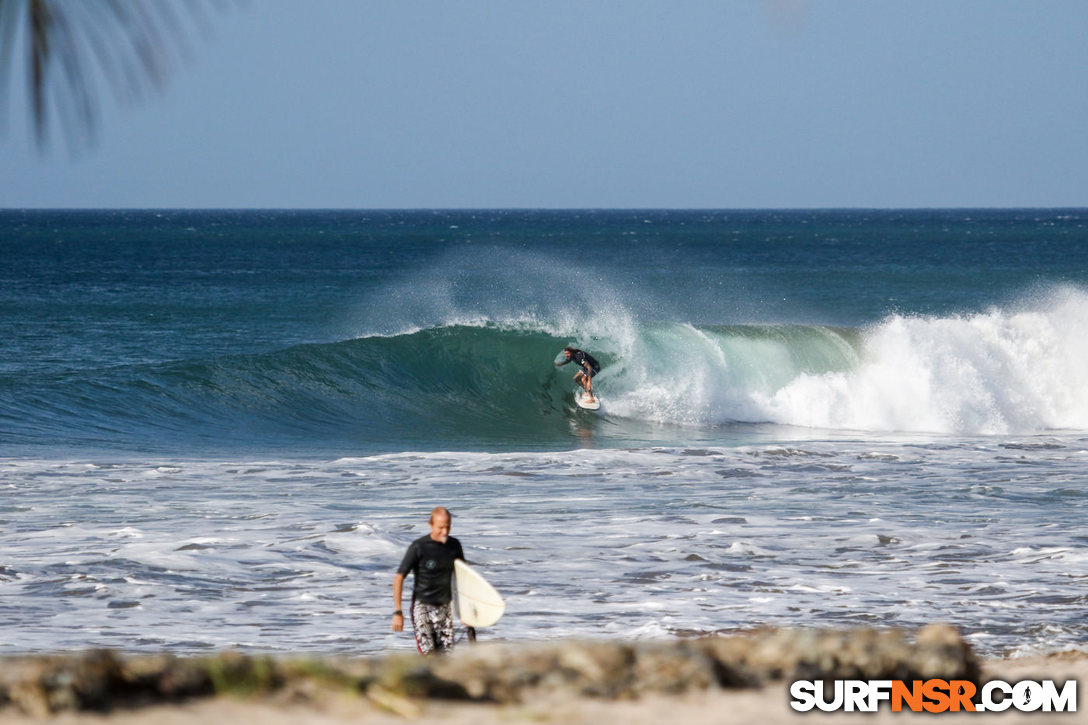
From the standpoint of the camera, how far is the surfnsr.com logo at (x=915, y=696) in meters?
3.59

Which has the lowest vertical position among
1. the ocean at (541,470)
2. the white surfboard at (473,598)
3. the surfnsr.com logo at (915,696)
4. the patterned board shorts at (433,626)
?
the surfnsr.com logo at (915,696)

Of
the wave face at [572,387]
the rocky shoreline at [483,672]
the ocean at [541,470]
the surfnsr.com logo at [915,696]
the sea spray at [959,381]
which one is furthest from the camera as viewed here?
the sea spray at [959,381]

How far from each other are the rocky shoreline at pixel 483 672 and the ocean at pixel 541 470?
4342 mm

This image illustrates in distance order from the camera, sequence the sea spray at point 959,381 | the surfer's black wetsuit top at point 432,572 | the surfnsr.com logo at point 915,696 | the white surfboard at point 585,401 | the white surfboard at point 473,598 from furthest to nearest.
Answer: the white surfboard at point 585,401 < the sea spray at point 959,381 < the surfer's black wetsuit top at point 432,572 < the white surfboard at point 473,598 < the surfnsr.com logo at point 915,696

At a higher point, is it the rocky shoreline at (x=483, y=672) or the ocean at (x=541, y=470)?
the ocean at (x=541, y=470)

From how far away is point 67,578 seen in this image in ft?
31.1

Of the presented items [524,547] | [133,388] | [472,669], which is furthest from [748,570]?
[133,388]

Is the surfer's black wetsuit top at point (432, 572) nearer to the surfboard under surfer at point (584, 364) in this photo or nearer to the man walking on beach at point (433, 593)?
the man walking on beach at point (433, 593)

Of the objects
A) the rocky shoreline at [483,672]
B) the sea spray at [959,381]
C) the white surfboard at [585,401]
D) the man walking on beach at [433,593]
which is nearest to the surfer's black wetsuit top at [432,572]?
the man walking on beach at [433,593]

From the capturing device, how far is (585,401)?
2316 cm

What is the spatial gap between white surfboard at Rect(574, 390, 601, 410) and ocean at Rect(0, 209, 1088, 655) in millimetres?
211

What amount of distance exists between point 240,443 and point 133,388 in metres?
4.67

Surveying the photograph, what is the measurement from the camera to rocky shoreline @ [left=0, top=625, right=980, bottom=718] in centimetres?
316

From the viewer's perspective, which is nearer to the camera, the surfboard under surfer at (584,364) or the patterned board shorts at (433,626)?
the patterned board shorts at (433,626)
